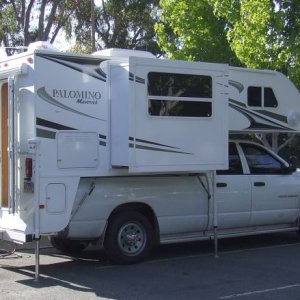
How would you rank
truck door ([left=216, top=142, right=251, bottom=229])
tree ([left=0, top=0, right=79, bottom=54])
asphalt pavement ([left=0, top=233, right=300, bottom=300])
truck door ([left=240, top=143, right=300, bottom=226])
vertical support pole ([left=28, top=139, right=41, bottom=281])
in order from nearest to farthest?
asphalt pavement ([left=0, top=233, right=300, bottom=300])
vertical support pole ([left=28, top=139, right=41, bottom=281])
truck door ([left=216, top=142, right=251, bottom=229])
truck door ([left=240, top=143, right=300, bottom=226])
tree ([left=0, top=0, right=79, bottom=54])

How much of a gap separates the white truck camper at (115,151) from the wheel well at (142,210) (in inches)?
0.6

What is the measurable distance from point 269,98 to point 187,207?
2653mm

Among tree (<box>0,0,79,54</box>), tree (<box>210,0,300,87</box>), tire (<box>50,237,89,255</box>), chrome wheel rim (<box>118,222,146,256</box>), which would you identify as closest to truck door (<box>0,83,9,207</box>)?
tire (<box>50,237,89,255</box>)

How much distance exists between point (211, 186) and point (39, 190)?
9.78 feet

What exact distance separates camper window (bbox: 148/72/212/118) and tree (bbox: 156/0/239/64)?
22.3 feet

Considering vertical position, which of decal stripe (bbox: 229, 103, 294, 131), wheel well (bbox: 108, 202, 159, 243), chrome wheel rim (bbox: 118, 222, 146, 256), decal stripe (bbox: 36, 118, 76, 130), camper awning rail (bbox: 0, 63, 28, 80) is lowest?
chrome wheel rim (bbox: 118, 222, 146, 256)

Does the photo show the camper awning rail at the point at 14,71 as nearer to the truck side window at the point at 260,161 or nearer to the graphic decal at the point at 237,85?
the graphic decal at the point at 237,85

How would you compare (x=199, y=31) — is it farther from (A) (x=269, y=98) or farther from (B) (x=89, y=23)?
(B) (x=89, y=23)

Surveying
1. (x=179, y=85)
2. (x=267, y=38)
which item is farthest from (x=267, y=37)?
(x=179, y=85)

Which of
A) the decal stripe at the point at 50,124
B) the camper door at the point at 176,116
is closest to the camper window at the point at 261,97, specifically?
the camper door at the point at 176,116

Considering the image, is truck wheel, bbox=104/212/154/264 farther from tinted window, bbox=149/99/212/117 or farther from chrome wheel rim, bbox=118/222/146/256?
tinted window, bbox=149/99/212/117

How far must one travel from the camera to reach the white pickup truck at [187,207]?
28.0ft

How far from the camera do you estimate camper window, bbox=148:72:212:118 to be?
8523 millimetres

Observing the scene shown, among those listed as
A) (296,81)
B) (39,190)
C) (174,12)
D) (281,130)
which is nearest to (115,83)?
(39,190)
